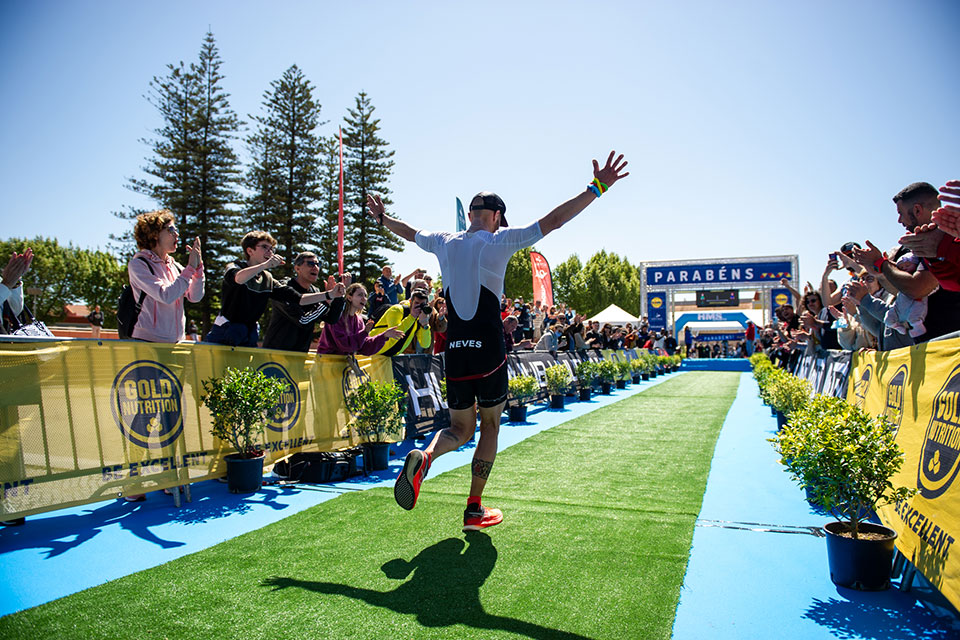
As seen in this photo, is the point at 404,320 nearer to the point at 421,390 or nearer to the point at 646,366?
the point at 421,390

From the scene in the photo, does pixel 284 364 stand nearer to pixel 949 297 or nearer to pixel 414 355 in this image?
pixel 414 355

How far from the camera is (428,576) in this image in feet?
10.4

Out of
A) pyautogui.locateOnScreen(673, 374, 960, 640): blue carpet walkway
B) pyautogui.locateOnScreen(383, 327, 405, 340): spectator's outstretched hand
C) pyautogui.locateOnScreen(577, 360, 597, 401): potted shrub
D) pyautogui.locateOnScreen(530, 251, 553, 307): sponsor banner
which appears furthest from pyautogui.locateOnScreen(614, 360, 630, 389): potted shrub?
pyautogui.locateOnScreen(673, 374, 960, 640): blue carpet walkway

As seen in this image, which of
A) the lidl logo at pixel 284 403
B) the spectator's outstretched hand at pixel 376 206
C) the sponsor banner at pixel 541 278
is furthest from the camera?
the sponsor banner at pixel 541 278

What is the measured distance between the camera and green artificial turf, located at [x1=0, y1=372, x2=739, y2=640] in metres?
2.59

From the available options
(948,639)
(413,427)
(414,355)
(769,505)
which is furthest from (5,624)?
(414,355)

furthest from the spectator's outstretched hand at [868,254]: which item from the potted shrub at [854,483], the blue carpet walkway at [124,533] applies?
the blue carpet walkway at [124,533]

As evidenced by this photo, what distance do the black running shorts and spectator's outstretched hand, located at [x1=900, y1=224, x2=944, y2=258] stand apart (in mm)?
2427

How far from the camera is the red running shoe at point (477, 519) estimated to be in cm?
391

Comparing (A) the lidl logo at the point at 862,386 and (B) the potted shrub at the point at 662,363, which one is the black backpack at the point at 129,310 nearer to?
(A) the lidl logo at the point at 862,386

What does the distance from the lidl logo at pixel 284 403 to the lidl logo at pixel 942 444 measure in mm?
5266

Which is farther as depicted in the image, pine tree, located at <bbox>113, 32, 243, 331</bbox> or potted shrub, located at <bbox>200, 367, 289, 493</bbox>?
pine tree, located at <bbox>113, 32, 243, 331</bbox>

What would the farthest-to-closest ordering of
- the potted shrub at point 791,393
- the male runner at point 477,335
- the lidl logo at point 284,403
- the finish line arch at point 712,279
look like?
the finish line arch at point 712,279 → the potted shrub at point 791,393 → the lidl logo at point 284,403 → the male runner at point 477,335

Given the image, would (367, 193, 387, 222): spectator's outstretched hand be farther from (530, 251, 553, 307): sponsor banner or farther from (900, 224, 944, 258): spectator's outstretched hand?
(530, 251, 553, 307): sponsor banner
